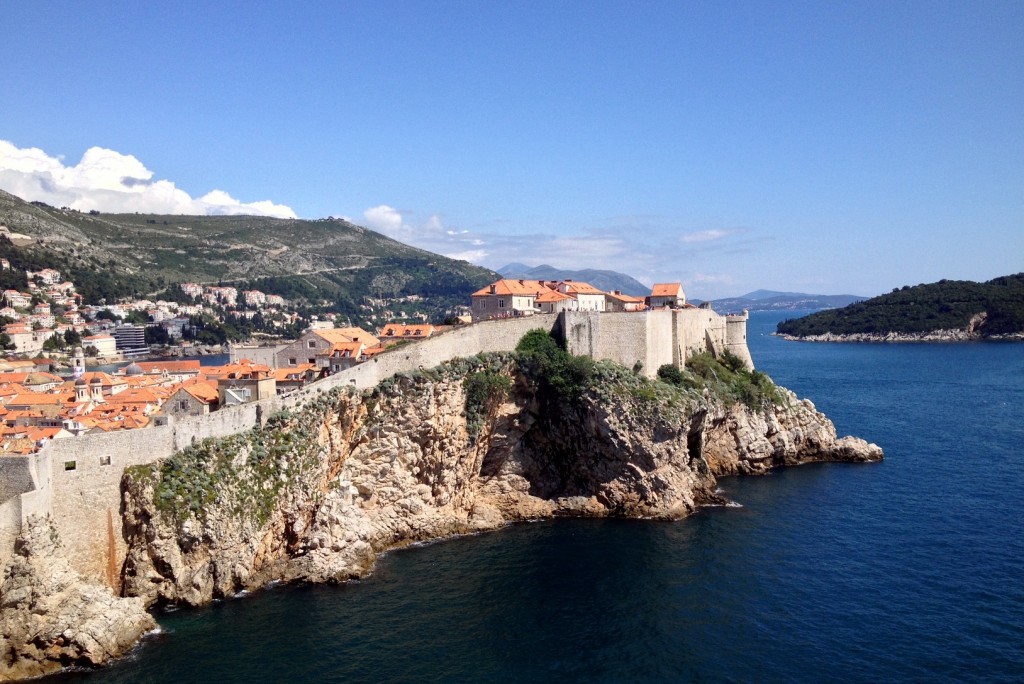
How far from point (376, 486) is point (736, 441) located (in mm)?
22600

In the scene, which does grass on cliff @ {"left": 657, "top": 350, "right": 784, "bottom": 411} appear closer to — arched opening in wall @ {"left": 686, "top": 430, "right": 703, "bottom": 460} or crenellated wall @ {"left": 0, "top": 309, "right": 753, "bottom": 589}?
crenellated wall @ {"left": 0, "top": 309, "right": 753, "bottom": 589}

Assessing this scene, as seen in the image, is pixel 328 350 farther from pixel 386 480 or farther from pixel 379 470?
pixel 386 480

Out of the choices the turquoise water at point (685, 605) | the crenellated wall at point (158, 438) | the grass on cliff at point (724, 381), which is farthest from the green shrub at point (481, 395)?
the grass on cliff at point (724, 381)

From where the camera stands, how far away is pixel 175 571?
26.8 m

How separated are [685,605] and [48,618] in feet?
69.9

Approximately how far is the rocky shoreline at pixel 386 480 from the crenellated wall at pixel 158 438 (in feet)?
1.88

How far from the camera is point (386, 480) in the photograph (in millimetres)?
34281

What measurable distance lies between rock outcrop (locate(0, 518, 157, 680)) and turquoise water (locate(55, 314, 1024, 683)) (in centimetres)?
88

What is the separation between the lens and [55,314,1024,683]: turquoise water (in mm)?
23422

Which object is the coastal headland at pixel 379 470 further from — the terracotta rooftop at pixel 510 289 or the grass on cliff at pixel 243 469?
the terracotta rooftop at pixel 510 289

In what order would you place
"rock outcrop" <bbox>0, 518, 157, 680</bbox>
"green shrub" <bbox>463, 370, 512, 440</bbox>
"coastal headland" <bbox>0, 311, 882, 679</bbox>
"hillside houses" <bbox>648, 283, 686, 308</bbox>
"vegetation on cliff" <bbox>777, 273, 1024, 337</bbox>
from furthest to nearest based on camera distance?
"vegetation on cliff" <bbox>777, 273, 1024, 337</bbox>, "hillside houses" <bbox>648, 283, 686, 308</bbox>, "green shrub" <bbox>463, 370, 512, 440</bbox>, "coastal headland" <bbox>0, 311, 882, 679</bbox>, "rock outcrop" <bbox>0, 518, 157, 680</bbox>

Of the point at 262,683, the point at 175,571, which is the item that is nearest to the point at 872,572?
the point at 262,683

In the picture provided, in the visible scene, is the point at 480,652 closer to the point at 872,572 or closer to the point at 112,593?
the point at 112,593

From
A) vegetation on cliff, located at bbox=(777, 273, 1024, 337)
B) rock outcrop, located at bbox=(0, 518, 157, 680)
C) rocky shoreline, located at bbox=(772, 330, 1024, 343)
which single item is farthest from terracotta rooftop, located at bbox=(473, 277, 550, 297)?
vegetation on cliff, located at bbox=(777, 273, 1024, 337)
